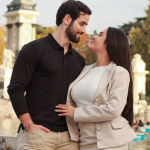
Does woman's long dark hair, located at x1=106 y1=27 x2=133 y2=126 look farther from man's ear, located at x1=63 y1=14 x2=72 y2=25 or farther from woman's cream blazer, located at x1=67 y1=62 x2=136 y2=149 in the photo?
man's ear, located at x1=63 y1=14 x2=72 y2=25

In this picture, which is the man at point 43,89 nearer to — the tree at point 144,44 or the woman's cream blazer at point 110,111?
the woman's cream blazer at point 110,111

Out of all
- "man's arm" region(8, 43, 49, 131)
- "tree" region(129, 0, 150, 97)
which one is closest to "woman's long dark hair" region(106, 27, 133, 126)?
"man's arm" region(8, 43, 49, 131)

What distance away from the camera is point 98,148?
387 cm

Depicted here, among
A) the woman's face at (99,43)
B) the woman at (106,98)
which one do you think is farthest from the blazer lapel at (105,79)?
the woman's face at (99,43)

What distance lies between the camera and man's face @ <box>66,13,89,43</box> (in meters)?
4.16

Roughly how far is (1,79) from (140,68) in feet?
38.9

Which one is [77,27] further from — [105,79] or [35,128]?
[35,128]

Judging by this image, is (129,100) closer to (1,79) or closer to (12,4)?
(1,79)

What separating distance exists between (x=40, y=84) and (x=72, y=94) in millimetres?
277

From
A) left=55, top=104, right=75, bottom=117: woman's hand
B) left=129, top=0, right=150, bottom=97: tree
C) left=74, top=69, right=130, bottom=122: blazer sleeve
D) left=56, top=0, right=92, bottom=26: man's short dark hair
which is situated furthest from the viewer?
left=129, top=0, right=150, bottom=97: tree

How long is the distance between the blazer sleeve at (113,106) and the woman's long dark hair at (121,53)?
0.13m

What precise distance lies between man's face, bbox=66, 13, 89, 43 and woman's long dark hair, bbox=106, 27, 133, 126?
0.25 metres

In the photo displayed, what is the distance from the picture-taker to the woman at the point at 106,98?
12.7 ft

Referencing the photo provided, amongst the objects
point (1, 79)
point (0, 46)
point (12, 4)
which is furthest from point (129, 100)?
point (0, 46)
